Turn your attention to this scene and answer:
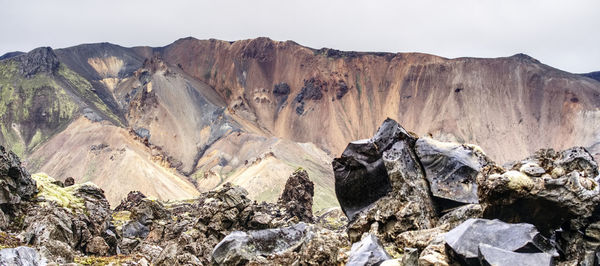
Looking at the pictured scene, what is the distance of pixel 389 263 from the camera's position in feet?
43.6

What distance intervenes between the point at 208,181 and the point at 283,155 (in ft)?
86.3

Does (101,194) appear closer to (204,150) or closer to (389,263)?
(389,263)

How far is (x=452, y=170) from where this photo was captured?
2048 cm

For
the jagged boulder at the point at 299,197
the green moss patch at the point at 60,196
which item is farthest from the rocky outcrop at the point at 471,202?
the jagged boulder at the point at 299,197

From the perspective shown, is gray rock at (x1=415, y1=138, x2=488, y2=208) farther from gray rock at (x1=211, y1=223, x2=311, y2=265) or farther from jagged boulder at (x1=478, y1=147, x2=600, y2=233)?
gray rock at (x1=211, y1=223, x2=311, y2=265)

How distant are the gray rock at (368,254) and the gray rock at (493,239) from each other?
2.03 m

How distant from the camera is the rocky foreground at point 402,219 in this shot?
13.0 metres

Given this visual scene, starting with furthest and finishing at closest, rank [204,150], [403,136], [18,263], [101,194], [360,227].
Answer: [204,150]
[101,194]
[403,136]
[360,227]
[18,263]

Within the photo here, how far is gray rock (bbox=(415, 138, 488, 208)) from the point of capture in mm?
20156

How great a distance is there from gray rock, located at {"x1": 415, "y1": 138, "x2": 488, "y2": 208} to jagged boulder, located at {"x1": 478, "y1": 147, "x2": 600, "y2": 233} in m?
5.24

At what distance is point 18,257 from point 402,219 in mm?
12646

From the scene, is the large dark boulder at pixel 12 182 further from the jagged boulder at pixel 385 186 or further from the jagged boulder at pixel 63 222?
the jagged boulder at pixel 385 186

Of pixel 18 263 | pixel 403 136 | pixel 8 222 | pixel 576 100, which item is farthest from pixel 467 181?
pixel 576 100

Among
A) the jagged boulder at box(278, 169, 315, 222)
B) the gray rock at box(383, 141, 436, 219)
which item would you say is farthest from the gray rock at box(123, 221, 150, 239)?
the gray rock at box(383, 141, 436, 219)
